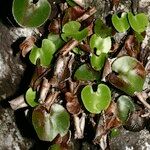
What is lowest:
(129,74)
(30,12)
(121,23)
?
(129,74)

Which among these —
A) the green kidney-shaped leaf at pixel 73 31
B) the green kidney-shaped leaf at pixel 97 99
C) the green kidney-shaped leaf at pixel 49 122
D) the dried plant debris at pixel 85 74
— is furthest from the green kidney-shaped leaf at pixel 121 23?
the green kidney-shaped leaf at pixel 49 122

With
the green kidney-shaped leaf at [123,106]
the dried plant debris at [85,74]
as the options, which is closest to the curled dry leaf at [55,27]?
the dried plant debris at [85,74]

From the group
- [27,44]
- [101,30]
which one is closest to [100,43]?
A: [101,30]

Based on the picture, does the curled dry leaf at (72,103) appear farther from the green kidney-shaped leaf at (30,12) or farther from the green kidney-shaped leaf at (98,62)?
the green kidney-shaped leaf at (30,12)

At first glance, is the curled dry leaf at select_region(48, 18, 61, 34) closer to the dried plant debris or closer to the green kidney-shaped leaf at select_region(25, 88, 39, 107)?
the dried plant debris

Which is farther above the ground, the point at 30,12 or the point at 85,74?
the point at 30,12

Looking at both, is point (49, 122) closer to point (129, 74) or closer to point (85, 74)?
point (85, 74)

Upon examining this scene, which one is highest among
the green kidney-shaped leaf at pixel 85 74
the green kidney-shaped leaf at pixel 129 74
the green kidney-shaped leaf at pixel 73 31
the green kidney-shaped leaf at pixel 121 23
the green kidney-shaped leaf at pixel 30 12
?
the green kidney-shaped leaf at pixel 30 12

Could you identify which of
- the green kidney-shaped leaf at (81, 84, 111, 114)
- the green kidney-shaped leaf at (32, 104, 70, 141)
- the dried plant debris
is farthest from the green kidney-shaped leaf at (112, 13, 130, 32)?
the green kidney-shaped leaf at (32, 104, 70, 141)

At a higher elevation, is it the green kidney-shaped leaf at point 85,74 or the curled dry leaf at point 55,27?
the curled dry leaf at point 55,27
